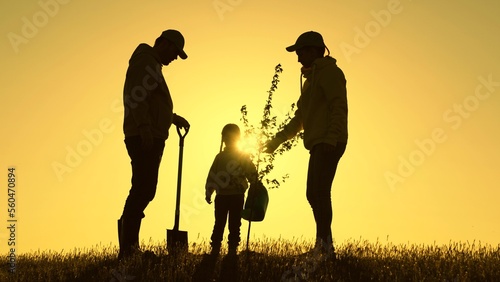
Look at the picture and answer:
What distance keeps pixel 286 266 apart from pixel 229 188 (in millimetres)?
2626

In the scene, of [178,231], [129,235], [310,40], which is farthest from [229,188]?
[310,40]

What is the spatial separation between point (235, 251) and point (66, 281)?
2.70 m

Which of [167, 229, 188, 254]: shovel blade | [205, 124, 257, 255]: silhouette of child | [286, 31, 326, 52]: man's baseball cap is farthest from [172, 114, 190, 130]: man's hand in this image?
[286, 31, 326, 52]: man's baseball cap

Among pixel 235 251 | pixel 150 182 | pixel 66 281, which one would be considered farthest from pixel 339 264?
pixel 66 281

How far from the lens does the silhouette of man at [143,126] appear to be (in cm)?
935

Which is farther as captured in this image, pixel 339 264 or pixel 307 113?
pixel 307 113

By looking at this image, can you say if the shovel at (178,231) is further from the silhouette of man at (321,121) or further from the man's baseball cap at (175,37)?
the silhouette of man at (321,121)

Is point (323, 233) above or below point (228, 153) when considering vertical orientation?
below

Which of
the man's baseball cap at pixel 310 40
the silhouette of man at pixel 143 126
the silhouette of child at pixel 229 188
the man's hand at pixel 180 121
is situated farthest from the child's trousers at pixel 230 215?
the man's baseball cap at pixel 310 40

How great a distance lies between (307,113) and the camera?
976 cm

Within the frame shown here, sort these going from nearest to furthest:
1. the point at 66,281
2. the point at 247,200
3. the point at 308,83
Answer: the point at 66,281 < the point at 308,83 < the point at 247,200

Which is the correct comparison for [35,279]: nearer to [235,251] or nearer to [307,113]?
[235,251]

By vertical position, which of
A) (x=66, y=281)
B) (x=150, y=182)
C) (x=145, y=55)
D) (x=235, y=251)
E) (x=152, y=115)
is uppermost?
(x=145, y=55)

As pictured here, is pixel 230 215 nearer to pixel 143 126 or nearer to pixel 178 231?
pixel 178 231
